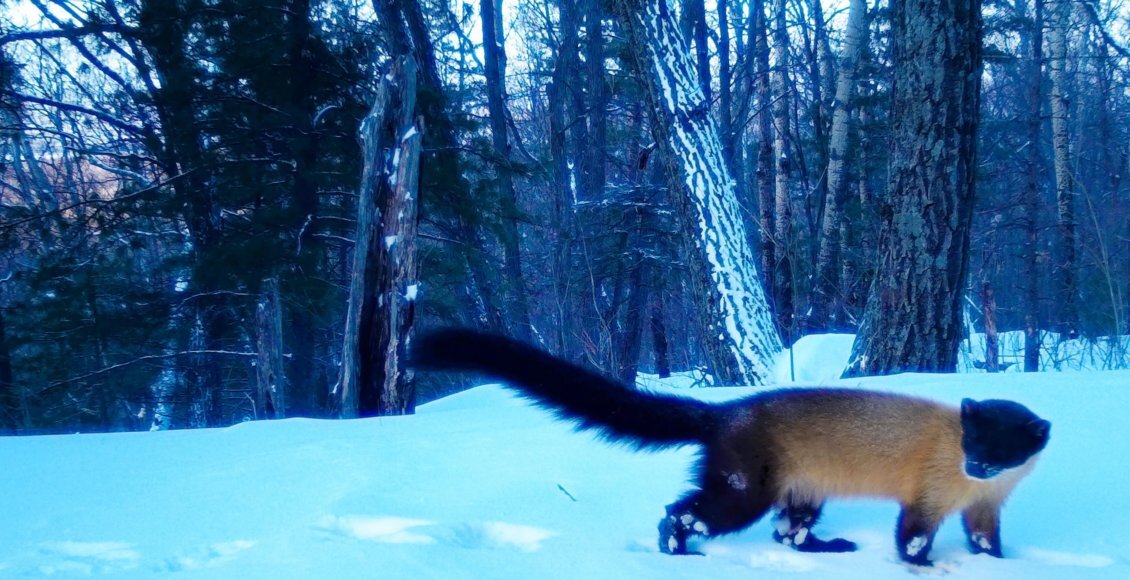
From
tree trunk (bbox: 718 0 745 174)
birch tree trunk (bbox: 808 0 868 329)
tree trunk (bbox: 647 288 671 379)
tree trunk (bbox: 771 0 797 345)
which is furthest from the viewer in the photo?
tree trunk (bbox: 647 288 671 379)

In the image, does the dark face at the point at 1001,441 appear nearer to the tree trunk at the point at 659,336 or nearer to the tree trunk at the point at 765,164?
the tree trunk at the point at 765,164

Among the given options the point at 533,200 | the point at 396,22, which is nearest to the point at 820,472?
the point at 396,22

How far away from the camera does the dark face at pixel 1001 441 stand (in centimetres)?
220

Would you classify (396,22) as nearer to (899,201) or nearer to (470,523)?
(899,201)

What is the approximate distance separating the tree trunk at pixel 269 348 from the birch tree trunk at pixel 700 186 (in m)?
6.56

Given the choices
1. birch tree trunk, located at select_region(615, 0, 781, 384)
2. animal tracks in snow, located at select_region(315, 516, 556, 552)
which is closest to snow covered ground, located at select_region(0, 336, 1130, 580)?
animal tracks in snow, located at select_region(315, 516, 556, 552)

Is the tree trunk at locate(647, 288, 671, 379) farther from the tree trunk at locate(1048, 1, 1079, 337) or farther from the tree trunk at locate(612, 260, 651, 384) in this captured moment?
the tree trunk at locate(1048, 1, 1079, 337)

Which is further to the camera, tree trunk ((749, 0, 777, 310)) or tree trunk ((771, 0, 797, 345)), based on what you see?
tree trunk ((749, 0, 777, 310))

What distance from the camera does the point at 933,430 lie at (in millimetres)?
2420

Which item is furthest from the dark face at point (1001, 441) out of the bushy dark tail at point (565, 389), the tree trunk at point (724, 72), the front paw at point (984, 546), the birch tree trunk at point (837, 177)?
the tree trunk at point (724, 72)

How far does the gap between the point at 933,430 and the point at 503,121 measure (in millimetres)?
16536

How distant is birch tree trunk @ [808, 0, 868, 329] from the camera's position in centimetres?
1457

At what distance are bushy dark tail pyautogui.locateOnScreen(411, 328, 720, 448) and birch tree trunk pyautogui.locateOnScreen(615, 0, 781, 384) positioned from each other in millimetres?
5043

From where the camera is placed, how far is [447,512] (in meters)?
2.49
